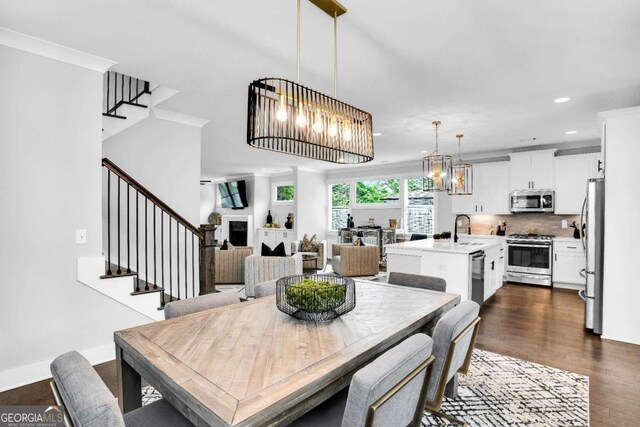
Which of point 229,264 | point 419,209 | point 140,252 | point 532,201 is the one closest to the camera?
point 140,252

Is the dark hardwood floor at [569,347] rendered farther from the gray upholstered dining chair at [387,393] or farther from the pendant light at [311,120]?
the pendant light at [311,120]

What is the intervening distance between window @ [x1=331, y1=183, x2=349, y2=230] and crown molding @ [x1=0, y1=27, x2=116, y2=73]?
733 cm

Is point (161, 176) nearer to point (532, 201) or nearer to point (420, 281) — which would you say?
point (420, 281)

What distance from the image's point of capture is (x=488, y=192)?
6.88 metres

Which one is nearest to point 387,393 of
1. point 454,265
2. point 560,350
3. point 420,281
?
point 420,281

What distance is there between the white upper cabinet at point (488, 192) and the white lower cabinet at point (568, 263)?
3.62ft

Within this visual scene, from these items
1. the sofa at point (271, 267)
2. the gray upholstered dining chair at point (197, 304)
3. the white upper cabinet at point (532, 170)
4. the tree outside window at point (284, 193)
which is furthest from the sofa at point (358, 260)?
the tree outside window at point (284, 193)

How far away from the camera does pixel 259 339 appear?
1.62 meters

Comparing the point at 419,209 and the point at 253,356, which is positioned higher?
the point at 419,209

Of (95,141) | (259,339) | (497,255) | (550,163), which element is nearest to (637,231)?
(497,255)

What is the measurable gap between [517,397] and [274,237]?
8.33m

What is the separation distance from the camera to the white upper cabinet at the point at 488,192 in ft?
Result: 22.0

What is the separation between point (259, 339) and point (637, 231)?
13.8ft

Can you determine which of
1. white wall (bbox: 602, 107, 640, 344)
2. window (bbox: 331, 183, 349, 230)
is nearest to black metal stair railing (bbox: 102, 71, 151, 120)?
white wall (bbox: 602, 107, 640, 344)
